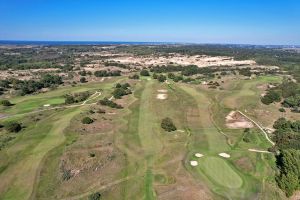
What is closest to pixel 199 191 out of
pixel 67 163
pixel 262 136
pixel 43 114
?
pixel 67 163

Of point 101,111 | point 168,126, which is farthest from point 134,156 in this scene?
point 101,111

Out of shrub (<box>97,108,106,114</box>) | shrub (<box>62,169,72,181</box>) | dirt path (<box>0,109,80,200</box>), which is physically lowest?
shrub (<box>97,108,106,114</box>)

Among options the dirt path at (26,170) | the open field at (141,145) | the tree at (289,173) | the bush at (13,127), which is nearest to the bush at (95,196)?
the open field at (141,145)

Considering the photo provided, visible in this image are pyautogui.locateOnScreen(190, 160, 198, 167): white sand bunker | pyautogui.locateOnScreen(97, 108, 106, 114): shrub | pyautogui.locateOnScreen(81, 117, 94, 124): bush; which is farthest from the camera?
pyautogui.locateOnScreen(97, 108, 106, 114): shrub

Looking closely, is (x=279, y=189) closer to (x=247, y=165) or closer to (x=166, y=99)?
(x=247, y=165)

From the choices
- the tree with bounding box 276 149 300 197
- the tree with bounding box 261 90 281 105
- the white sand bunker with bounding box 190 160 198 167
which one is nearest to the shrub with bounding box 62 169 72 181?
the white sand bunker with bounding box 190 160 198 167

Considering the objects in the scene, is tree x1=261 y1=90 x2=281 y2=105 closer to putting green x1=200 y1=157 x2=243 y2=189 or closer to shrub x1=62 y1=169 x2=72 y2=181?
putting green x1=200 y1=157 x2=243 y2=189

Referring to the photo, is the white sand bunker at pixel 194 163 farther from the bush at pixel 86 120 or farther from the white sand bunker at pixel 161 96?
the white sand bunker at pixel 161 96
